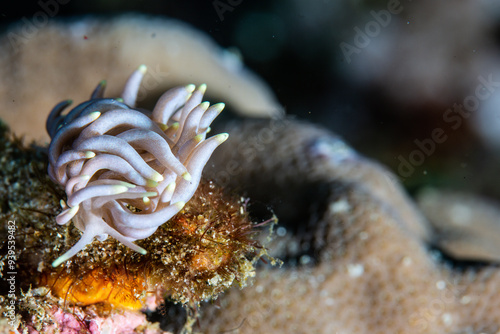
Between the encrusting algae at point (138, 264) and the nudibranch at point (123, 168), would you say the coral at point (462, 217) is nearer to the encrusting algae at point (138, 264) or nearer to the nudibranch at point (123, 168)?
the encrusting algae at point (138, 264)

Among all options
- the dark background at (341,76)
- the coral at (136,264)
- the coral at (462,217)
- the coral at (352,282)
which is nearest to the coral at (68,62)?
the dark background at (341,76)

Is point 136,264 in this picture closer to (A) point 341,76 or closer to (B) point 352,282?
(B) point 352,282

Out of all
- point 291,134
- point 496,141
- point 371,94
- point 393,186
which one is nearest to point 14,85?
point 291,134

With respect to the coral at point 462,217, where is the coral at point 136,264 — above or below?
above

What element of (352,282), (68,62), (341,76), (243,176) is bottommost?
(341,76)

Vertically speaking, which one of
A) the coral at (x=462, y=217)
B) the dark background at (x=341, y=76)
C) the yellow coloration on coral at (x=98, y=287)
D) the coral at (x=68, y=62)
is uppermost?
the coral at (x=68, y=62)

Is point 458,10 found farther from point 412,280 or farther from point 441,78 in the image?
point 412,280

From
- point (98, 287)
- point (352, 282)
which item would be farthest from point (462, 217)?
point (98, 287)
